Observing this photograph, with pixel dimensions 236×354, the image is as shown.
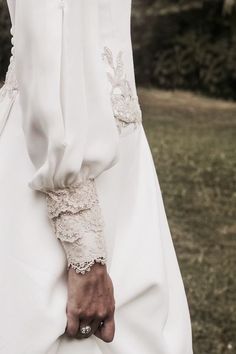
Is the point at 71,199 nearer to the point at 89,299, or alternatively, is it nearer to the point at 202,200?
the point at 89,299

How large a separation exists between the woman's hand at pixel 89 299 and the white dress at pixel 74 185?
25 mm

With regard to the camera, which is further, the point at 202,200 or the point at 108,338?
the point at 202,200

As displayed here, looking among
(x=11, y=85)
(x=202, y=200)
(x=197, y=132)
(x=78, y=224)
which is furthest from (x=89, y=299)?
(x=197, y=132)

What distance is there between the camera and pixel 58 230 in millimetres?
2033

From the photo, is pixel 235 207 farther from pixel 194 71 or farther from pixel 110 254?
pixel 194 71

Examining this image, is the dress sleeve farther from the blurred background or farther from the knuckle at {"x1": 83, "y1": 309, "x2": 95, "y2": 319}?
the blurred background

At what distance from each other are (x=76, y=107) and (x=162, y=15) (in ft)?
48.1

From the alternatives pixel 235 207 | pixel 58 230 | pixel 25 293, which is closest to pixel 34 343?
pixel 25 293

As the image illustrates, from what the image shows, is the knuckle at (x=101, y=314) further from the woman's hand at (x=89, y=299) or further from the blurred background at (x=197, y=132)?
the blurred background at (x=197, y=132)

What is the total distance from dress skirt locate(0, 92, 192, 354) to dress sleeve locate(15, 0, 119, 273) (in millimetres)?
72

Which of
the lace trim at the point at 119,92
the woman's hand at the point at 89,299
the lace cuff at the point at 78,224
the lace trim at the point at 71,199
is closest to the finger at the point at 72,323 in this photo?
the woman's hand at the point at 89,299

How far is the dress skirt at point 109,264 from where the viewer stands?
6.69 feet

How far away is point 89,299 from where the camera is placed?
2.00 metres

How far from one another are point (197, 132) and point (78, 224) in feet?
35.3
